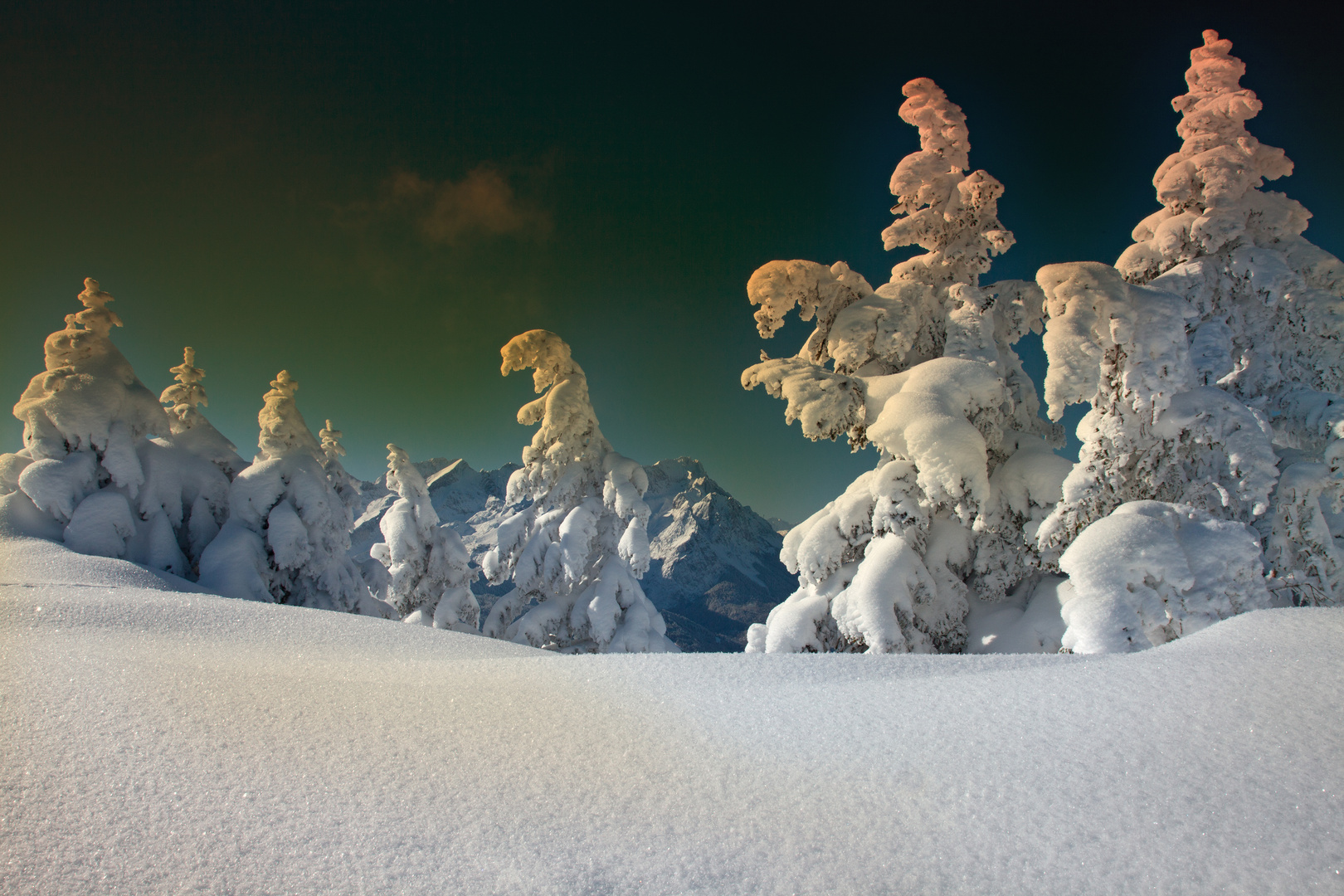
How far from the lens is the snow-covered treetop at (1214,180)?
25.0ft

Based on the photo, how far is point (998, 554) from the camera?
7.73 meters

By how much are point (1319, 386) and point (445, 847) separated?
1126cm

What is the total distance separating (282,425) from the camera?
14.9 metres

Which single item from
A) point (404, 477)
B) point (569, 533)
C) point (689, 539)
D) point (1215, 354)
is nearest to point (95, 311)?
point (404, 477)

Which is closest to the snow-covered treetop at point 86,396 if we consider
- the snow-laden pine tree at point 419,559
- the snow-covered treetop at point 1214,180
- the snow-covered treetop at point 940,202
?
the snow-laden pine tree at point 419,559

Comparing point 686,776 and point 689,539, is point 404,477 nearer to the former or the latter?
point 686,776

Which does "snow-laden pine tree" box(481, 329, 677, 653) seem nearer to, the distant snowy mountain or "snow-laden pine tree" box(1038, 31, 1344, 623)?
"snow-laden pine tree" box(1038, 31, 1344, 623)

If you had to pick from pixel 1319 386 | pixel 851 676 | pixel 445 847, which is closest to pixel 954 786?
pixel 851 676

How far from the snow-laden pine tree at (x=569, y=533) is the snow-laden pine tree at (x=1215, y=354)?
10.1 metres

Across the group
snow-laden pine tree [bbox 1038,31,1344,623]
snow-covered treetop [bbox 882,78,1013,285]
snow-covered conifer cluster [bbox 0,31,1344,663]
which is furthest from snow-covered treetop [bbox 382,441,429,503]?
snow-laden pine tree [bbox 1038,31,1344,623]

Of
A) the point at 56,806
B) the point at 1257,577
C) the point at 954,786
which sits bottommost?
the point at 56,806

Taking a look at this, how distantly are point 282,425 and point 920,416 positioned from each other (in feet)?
48.5

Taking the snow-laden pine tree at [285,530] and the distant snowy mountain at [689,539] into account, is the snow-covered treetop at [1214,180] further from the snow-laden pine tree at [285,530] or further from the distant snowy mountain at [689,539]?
the distant snowy mountain at [689,539]

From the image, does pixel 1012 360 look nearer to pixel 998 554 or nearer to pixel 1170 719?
pixel 998 554
